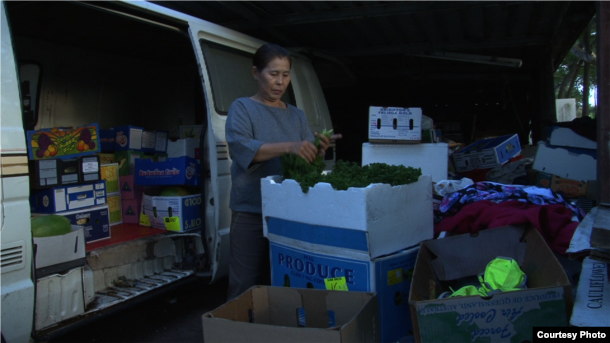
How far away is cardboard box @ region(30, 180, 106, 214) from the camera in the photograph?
10.3 feet

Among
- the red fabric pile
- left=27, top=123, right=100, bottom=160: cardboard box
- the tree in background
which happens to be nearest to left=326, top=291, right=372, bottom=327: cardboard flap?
the red fabric pile

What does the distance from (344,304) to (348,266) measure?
0.60 feet

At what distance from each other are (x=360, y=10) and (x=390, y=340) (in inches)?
149

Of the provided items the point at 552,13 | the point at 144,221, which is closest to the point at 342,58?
the point at 552,13

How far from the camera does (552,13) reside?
5316mm

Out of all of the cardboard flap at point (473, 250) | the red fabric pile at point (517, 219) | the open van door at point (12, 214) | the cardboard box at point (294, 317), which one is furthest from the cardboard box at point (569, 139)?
the open van door at point (12, 214)

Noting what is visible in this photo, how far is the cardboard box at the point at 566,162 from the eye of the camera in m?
4.56

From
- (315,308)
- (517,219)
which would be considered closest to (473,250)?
(517,219)

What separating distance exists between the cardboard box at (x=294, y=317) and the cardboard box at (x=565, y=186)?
3.10m

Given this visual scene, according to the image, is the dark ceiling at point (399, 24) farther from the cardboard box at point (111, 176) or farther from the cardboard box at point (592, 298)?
the cardboard box at point (592, 298)

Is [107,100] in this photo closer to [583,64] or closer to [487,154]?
[487,154]

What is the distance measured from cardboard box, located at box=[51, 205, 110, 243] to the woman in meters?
1.39

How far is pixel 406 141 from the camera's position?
15.4ft

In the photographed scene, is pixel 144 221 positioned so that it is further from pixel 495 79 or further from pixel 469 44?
pixel 495 79
